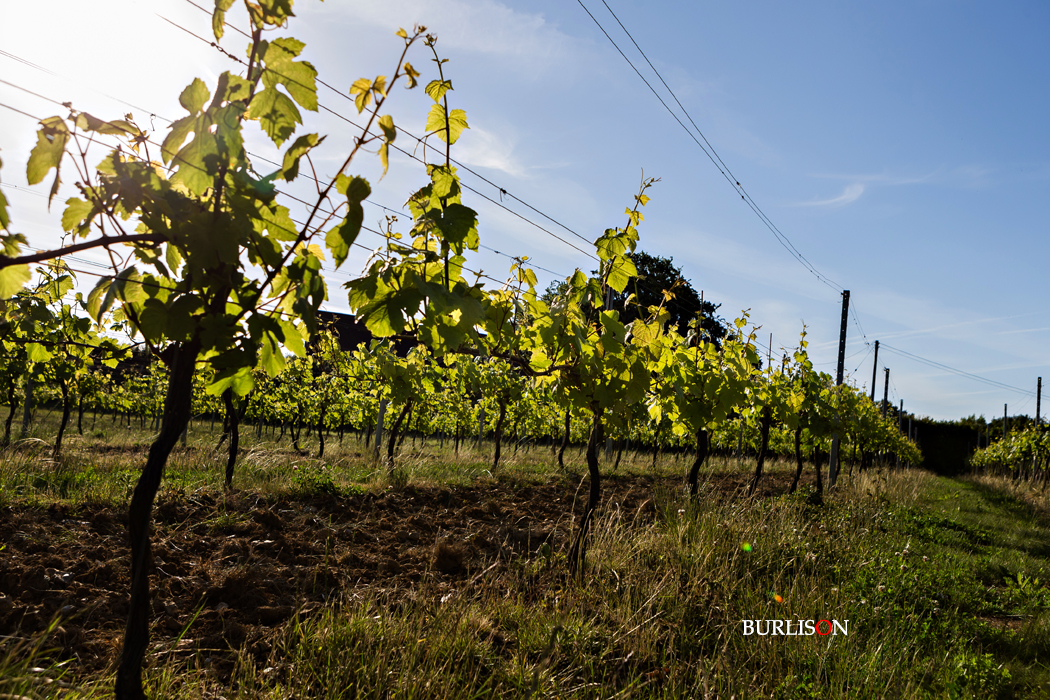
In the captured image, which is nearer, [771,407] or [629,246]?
[629,246]

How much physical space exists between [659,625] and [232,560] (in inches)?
106

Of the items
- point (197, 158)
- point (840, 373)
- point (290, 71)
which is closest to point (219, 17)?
point (290, 71)

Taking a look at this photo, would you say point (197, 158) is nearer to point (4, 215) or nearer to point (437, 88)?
point (4, 215)

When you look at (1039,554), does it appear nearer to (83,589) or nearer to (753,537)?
(753,537)

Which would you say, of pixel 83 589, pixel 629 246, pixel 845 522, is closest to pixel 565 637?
pixel 629 246

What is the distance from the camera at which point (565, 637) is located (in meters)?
2.77

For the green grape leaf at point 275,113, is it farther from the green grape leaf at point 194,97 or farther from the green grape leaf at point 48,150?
the green grape leaf at point 48,150

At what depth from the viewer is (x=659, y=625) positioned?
3.09 m

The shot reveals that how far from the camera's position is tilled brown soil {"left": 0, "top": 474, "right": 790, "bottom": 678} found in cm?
270

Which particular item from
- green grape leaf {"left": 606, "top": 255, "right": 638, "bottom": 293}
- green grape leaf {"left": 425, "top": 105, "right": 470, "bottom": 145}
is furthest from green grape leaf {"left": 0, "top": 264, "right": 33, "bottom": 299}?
green grape leaf {"left": 606, "top": 255, "right": 638, "bottom": 293}

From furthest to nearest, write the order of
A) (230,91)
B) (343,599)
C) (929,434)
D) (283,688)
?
(929,434)
(343,599)
(283,688)
(230,91)

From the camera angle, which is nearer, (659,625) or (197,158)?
(197,158)

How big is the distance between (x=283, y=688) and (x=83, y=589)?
1595 millimetres

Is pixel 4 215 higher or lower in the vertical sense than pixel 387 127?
lower
